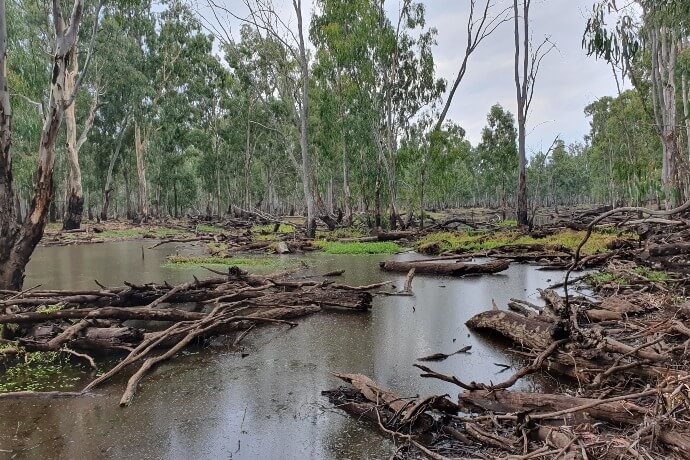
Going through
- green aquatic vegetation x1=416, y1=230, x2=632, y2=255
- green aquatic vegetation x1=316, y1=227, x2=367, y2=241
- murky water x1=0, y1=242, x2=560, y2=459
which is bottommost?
murky water x1=0, y1=242, x2=560, y2=459

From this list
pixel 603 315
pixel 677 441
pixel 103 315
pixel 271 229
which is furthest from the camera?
pixel 271 229

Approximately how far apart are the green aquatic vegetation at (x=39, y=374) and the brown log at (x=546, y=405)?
3.97m

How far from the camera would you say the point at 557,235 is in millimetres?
19094

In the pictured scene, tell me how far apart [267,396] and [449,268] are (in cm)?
881

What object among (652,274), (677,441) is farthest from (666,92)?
(677,441)

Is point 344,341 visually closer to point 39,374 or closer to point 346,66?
point 39,374

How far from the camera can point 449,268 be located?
1294cm

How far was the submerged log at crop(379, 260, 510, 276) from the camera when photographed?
12766 millimetres

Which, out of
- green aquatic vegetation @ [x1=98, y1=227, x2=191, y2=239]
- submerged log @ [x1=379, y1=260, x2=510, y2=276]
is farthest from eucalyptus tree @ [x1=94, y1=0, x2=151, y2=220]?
submerged log @ [x1=379, y1=260, x2=510, y2=276]

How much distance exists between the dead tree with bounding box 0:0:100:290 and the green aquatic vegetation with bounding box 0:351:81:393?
9.36ft

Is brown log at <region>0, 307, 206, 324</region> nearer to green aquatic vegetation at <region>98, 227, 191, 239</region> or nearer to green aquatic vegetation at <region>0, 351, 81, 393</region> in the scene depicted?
green aquatic vegetation at <region>0, 351, 81, 393</region>

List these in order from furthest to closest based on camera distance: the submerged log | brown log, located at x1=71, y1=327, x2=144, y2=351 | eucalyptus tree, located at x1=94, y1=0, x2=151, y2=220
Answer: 1. eucalyptus tree, located at x1=94, y1=0, x2=151, y2=220
2. the submerged log
3. brown log, located at x1=71, y1=327, x2=144, y2=351

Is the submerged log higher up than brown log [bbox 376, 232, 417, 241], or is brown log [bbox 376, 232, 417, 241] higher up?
brown log [bbox 376, 232, 417, 241]

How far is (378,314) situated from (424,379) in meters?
3.13
